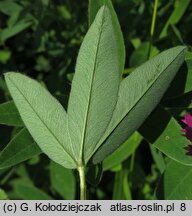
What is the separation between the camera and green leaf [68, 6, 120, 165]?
0.78 m

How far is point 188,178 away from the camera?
98 centimetres

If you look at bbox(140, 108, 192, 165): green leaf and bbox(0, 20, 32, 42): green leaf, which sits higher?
bbox(140, 108, 192, 165): green leaf

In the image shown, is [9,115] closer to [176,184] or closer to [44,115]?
[44,115]

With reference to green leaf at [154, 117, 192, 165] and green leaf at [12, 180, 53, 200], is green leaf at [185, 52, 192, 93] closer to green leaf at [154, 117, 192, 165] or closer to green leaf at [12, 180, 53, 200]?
green leaf at [154, 117, 192, 165]

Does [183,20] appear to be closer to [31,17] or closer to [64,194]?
[31,17]

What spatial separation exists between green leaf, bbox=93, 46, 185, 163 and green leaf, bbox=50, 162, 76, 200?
482 millimetres

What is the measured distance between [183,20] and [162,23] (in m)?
0.19

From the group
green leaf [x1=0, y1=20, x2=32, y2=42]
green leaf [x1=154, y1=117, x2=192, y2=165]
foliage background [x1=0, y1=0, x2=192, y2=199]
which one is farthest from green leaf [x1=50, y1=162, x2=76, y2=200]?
green leaf [x1=0, y1=20, x2=32, y2=42]

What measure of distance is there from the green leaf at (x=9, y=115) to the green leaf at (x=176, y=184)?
0.29 meters

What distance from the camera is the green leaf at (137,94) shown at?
81cm

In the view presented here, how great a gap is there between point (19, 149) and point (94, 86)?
23 centimetres

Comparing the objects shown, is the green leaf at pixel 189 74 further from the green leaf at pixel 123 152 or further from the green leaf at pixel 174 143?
the green leaf at pixel 123 152

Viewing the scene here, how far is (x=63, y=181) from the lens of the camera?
4.39 ft

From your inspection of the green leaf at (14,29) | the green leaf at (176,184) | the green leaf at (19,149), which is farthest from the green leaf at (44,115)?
the green leaf at (14,29)
